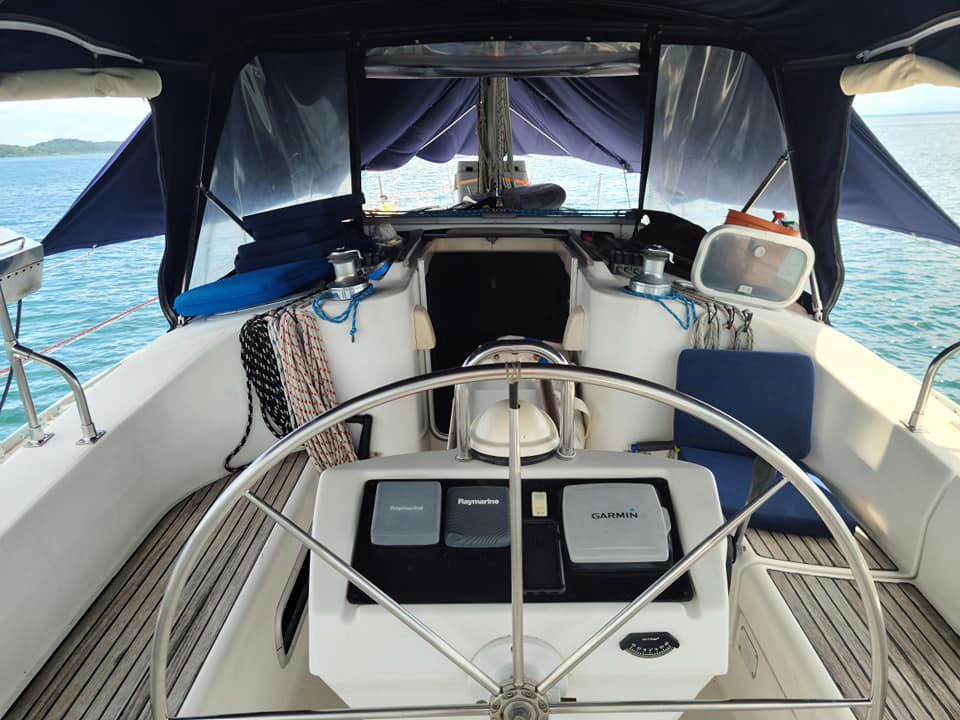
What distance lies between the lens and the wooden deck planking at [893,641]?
1094 millimetres

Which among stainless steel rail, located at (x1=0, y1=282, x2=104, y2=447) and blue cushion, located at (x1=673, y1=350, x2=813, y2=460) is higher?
stainless steel rail, located at (x1=0, y1=282, x2=104, y2=447)

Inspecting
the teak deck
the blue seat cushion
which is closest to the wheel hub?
the teak deck

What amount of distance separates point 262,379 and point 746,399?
4.84 feet

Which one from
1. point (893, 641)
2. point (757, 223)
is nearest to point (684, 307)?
point (757, 223)

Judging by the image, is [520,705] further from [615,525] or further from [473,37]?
[473,37]

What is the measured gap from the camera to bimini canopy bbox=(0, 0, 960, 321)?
6.10 feet

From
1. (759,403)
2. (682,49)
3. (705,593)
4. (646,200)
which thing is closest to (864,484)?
(759,403)

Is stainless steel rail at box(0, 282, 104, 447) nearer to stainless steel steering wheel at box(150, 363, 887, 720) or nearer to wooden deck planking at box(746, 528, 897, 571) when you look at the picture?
stainless steel steering wheel at box(150, 363, 887, 720)

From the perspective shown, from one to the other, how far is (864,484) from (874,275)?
9980 mm

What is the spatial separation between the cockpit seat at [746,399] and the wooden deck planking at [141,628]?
1259 mm

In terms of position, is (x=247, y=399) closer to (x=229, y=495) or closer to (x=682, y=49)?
(x=229, y=495)

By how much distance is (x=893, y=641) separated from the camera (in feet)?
Result: 3.98

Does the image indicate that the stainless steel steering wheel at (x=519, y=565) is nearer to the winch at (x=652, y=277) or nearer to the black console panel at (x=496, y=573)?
the black console panel at (x=496, y=573)

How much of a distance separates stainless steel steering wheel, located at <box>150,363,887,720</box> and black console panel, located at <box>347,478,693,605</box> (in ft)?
0.39
